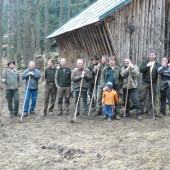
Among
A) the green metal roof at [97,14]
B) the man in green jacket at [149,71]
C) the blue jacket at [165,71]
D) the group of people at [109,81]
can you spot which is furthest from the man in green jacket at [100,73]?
the blue jacket at [165,71]

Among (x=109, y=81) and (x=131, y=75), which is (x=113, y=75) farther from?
(x=131, y=75)

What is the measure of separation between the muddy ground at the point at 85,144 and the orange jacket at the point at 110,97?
0.57m

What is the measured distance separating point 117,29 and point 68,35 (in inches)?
116

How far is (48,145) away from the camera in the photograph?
4652 millimetres

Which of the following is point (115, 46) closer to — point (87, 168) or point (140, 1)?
point (140, 1)

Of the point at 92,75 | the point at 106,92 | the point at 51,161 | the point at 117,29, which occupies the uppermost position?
the point at 117,29

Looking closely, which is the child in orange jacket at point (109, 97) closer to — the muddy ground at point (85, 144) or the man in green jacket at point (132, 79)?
the muddy ground at point (85, 144)

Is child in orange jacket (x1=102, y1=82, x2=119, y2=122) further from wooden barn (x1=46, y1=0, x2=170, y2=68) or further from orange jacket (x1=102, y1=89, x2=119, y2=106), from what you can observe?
wooden barn (x1=46, y1=0, x2=170, y2=68)

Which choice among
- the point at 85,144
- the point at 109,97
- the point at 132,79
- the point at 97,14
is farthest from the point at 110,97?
the point at 97,14

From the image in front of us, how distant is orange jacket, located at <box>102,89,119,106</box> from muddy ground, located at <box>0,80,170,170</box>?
571 millimetres

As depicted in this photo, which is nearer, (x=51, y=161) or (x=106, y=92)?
(x=51, y=161)

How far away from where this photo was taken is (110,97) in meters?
6.09

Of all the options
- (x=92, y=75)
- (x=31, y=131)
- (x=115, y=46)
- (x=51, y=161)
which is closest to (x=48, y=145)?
(x=51, y=161)

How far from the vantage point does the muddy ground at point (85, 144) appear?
3758 millimetres
